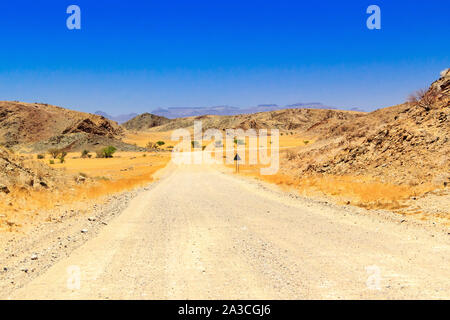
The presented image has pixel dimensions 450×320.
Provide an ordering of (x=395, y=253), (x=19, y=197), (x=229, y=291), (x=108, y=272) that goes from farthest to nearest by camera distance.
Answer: (x=19, y=197), (x=395, y=253), (x=108, y=272), (x=229, y=291)

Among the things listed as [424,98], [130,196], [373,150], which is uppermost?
[424,98]

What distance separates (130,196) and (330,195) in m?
10.4

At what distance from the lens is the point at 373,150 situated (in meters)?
22.8

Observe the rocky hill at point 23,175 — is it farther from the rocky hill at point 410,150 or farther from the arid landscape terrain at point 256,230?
the rocky hill at point 410,150

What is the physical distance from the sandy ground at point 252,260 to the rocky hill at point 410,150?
6712 millimetres

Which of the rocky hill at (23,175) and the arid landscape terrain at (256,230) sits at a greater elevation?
the rocky hill at (23,175)

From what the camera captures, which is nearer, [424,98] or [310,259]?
[310,259]

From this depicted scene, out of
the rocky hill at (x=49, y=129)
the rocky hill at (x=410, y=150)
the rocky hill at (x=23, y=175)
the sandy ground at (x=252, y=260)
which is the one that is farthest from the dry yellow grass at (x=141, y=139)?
the sandy ground at (x=252, y=260)

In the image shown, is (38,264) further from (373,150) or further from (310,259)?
(373,150)

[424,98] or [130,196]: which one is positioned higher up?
[424,98]

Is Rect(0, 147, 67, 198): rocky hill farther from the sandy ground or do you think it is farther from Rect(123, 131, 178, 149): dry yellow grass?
Rect(123, 131, 178, 149): dry yellow grass

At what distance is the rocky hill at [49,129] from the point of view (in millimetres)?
90750
